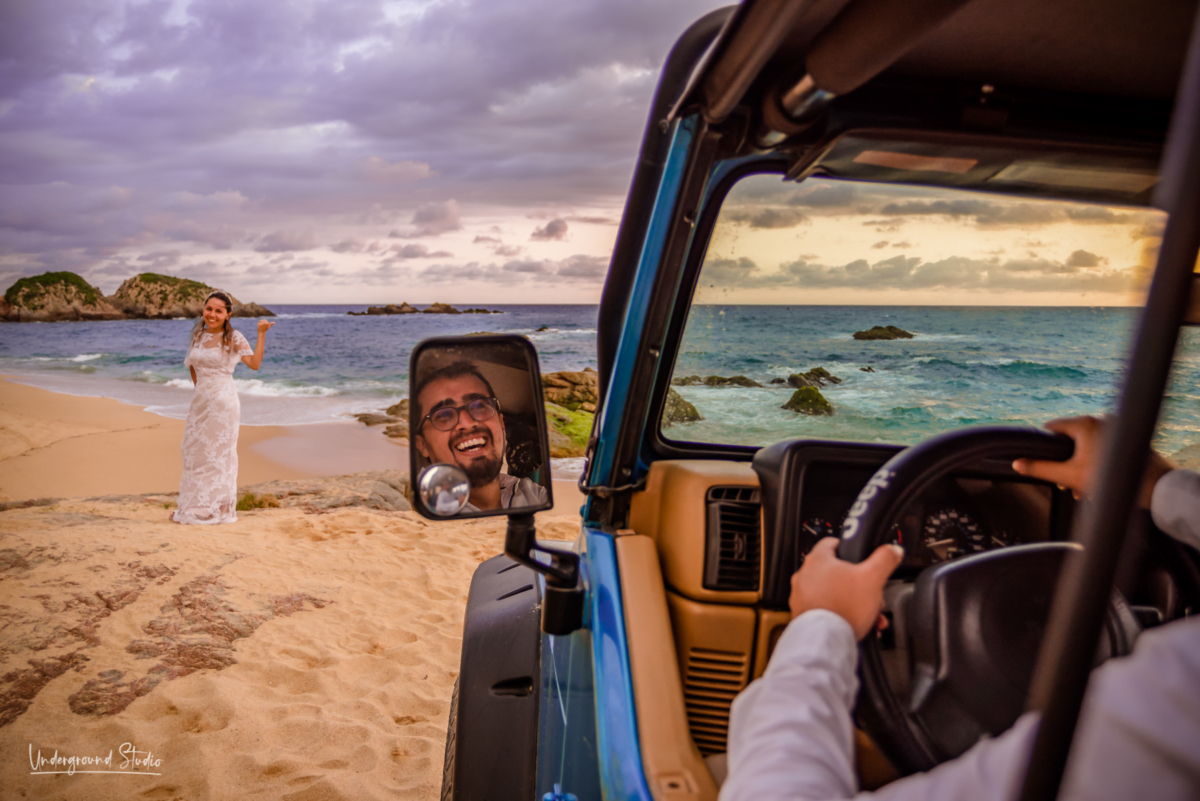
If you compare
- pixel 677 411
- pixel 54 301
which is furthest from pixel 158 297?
pixel 677 411

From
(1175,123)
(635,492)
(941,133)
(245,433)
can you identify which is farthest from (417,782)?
(245,433)

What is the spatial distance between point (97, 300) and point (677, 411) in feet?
234

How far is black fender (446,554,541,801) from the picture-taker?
1678 mm

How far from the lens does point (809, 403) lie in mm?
2137

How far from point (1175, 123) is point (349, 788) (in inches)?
147

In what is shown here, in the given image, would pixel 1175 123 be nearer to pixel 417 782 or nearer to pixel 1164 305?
pixel 1164 305

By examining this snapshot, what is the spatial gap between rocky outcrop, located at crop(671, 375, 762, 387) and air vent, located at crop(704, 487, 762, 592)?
46 cm

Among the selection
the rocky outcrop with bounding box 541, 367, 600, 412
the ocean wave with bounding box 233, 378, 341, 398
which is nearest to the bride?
the rocky outcrop with bounding box 541, 367, 600, 412

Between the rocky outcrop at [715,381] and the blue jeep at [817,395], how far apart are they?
1cm

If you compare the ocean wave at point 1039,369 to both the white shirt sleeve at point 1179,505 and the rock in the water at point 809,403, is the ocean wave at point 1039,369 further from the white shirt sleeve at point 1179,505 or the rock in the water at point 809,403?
the white shirt sleeve at point 1179,505

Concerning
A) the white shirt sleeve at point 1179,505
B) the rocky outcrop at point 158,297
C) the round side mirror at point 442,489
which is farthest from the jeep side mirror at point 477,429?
the rocky outcrop at point 158,297

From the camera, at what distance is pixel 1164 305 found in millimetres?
436

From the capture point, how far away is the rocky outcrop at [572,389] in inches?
510

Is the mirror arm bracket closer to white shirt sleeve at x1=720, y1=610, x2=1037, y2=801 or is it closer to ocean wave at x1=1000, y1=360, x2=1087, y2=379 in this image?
white shirt sleeve at x1=720, y1=610, x2=1037, y2=801
